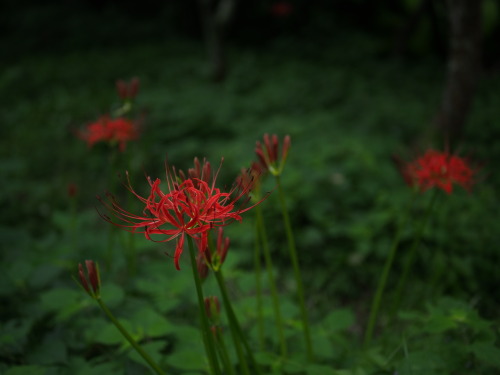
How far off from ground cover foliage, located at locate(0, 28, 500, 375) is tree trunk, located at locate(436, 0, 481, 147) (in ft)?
0.85

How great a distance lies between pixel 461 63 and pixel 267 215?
205 centimetres

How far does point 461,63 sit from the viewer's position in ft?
10.8

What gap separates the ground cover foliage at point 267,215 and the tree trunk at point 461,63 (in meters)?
0.26

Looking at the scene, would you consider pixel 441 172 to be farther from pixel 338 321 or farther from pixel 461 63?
pixel 461 63

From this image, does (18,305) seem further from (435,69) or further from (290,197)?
(435,69)

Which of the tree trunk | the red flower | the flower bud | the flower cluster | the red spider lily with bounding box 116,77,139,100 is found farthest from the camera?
the tree trunk

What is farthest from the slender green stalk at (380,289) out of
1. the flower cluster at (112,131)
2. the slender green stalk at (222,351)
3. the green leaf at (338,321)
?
the flower cluster at (112,131)

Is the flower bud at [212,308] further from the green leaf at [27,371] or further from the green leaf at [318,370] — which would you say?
the green leaf at [27,371]

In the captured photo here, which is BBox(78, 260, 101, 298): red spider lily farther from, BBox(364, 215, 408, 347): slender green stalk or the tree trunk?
the tree trunk

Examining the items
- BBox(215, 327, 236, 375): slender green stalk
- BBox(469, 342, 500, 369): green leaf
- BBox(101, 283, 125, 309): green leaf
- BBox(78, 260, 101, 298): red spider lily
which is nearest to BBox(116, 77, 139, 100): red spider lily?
BBox(101, 283, 125, 309): green leaf

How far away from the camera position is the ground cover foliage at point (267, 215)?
1462 millimetres

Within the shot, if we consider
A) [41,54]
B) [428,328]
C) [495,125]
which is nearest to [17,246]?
[428,328]

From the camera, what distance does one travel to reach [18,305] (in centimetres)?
173

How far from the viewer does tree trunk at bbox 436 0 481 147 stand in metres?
3.13
